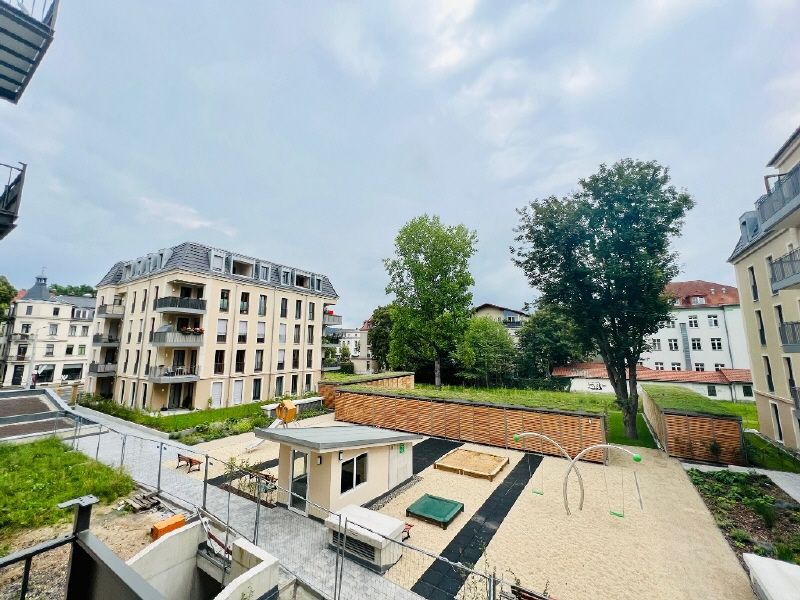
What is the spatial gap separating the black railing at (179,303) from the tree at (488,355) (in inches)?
1042

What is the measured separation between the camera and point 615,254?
18.1 m

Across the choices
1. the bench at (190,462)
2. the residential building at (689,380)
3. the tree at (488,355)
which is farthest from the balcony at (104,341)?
the residential building at (689,380)

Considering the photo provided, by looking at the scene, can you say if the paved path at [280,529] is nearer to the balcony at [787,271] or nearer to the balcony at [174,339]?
the balcony at [174,339]

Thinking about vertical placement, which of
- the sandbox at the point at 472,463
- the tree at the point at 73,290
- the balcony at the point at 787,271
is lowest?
the sandbox at the point at 472,463

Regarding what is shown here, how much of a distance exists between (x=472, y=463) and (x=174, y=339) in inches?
949

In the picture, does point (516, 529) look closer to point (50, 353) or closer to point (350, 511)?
point (350, 511)

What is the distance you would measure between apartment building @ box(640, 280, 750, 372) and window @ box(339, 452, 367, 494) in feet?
134

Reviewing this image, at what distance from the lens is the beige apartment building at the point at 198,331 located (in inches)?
1097

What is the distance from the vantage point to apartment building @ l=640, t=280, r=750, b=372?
40.6 meters

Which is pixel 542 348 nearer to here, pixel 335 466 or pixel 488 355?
pixel 488 355

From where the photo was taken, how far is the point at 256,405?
29625 mm

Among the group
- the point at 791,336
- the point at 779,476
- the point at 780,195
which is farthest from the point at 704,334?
the point at 780,195

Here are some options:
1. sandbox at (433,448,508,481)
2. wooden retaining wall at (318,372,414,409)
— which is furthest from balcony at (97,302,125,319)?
sandbox at (433,448,508,481)

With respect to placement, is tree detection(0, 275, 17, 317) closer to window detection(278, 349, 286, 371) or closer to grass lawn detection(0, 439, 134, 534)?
window detection(278, 349, 286, 371)
